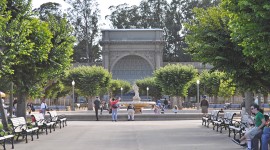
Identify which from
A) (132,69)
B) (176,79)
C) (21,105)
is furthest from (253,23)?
(132,69)

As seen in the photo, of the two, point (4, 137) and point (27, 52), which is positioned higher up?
point (27, 52)

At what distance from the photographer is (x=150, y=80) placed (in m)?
71.6

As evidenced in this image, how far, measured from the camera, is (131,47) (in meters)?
77.0

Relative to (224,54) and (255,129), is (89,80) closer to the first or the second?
(224,54)

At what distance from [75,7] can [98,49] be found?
8387mm

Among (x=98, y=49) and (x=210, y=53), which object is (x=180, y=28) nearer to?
(x=98, y=49)

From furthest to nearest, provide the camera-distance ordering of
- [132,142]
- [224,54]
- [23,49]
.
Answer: [224,54] → [132,142] → [23,49]

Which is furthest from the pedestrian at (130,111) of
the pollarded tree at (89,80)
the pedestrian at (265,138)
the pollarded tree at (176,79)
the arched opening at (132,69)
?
the arched opening at (132,69)

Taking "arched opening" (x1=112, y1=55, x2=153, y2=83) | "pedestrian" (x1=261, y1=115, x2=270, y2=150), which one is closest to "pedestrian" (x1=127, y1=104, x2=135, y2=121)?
"pedestrian" (x1=261, y1=115, x2=270, y2=150)

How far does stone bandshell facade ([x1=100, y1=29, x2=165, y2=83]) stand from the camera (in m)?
76.9

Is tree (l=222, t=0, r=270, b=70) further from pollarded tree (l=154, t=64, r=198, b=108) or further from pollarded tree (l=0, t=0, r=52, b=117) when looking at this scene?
pollarded tree (l=154, t=64, r=198, b=108)

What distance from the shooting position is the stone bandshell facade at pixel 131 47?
252 feet

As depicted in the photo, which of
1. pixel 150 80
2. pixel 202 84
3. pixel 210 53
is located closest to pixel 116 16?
pixel 150 80

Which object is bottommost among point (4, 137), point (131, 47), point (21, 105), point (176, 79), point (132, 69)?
point (4, 137)
